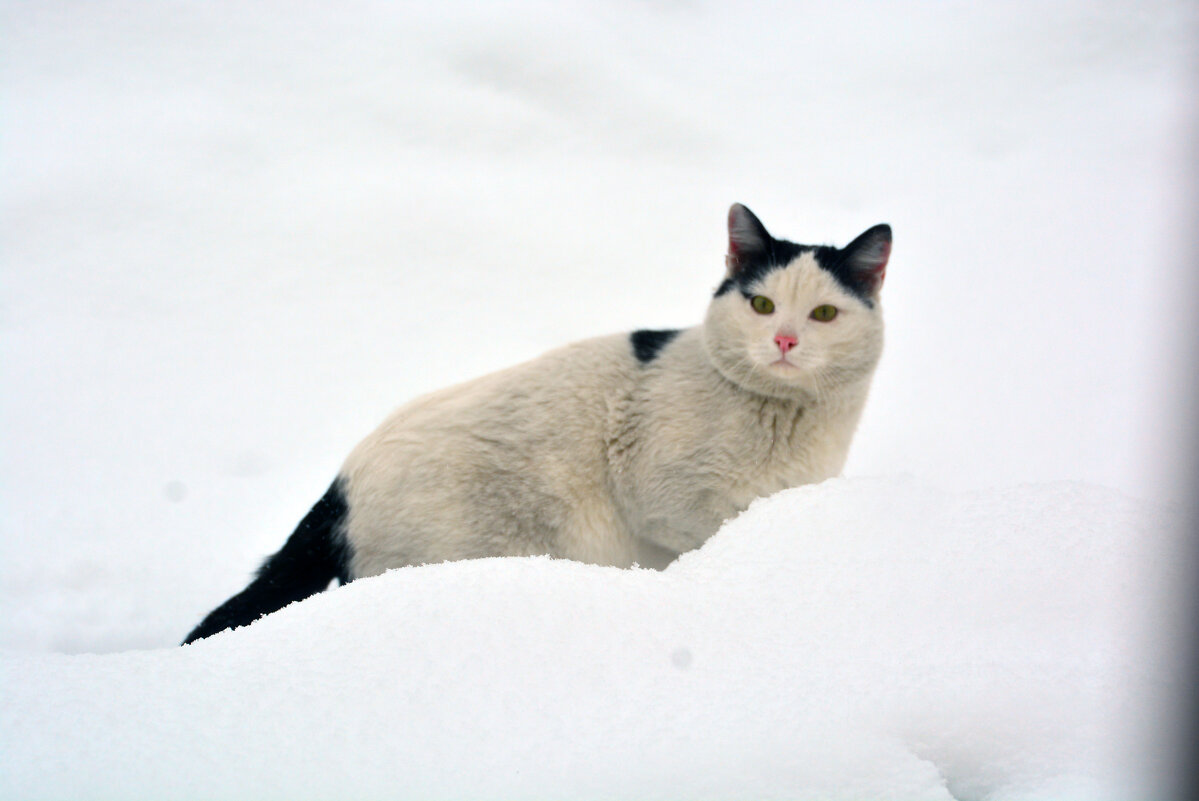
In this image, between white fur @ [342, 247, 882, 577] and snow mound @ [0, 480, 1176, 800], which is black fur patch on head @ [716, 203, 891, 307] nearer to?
white fur @ [342, 247, 882, 577]


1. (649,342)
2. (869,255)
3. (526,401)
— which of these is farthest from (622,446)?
(869,255)

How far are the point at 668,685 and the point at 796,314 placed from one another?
5.49ft

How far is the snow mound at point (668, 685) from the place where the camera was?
1.42 metres

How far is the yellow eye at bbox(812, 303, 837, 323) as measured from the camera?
306 centimetres

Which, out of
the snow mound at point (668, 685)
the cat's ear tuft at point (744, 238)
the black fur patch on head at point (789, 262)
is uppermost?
the cat's ear tuft at point (744, 238)

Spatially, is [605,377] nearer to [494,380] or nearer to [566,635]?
[494,380]

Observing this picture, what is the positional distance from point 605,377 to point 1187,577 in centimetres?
186

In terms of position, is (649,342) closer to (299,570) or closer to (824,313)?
(824,313)

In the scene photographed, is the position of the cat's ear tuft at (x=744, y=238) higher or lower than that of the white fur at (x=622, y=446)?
higher

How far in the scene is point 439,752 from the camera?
1.48m

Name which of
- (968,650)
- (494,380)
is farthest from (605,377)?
(968,650)

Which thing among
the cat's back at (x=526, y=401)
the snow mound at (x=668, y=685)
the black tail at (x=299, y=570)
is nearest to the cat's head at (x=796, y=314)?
the cat's back at (x=526, y=401)

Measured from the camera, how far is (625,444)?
10.2 ft

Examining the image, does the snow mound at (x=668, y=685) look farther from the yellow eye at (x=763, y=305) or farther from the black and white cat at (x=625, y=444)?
the yellow eye at (x=763, y=305)
